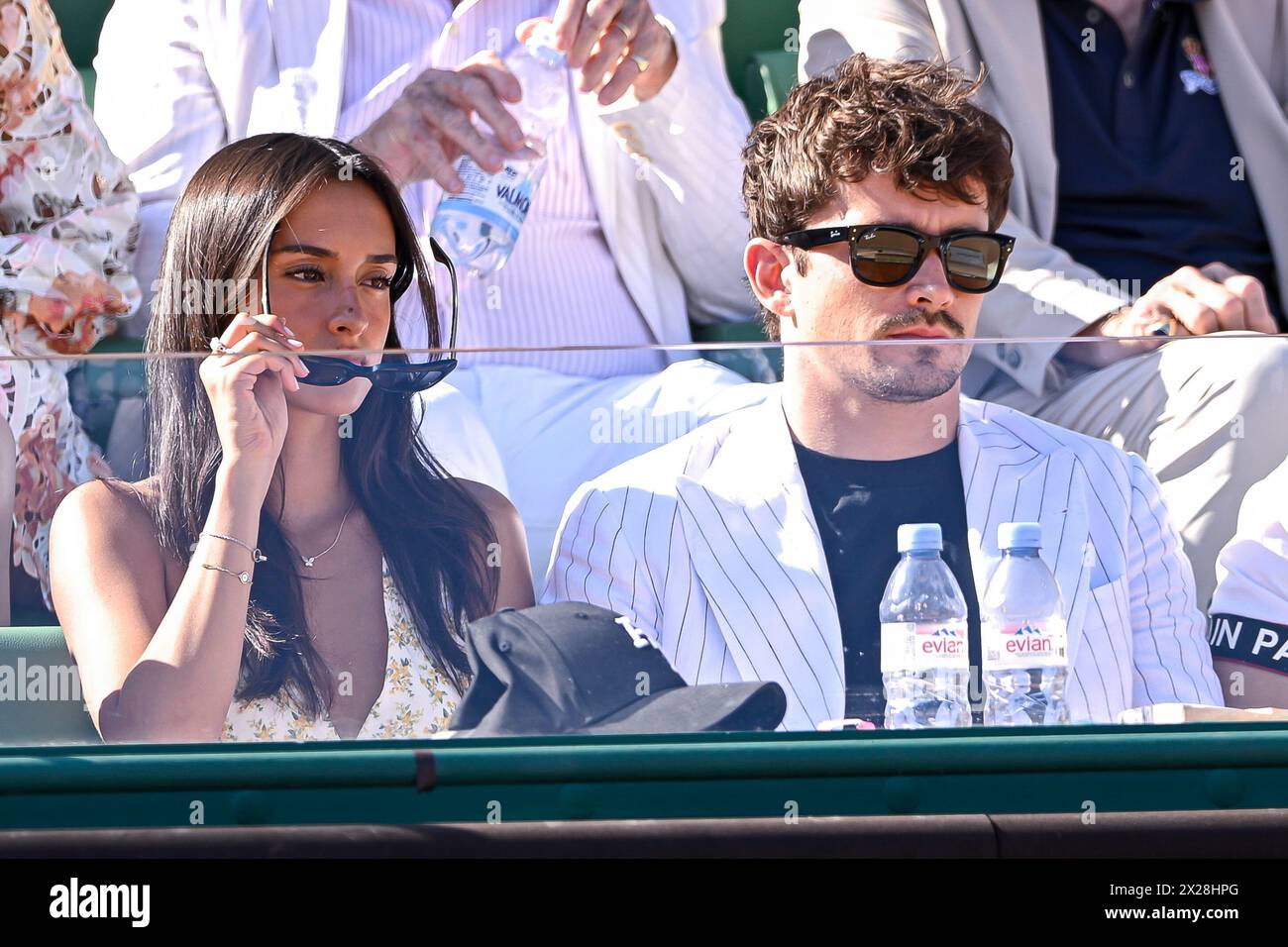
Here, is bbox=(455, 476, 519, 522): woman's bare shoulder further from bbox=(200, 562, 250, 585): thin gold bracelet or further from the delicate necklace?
bbox=(200, 562, 250, 585): thin gold bracelet

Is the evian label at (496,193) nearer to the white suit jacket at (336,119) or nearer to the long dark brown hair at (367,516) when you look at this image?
the white suit jacket at (336,119)

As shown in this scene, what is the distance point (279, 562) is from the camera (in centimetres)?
176

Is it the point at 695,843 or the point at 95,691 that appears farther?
the point at 95,691

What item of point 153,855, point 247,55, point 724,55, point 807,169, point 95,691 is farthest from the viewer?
point 724,55

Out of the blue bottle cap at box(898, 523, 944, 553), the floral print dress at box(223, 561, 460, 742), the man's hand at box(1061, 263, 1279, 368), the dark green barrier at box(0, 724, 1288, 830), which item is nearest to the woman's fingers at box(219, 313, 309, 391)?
the floral print dress at box(223, 561, 460, 742)

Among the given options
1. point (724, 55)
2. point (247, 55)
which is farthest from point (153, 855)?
point (724, 55)

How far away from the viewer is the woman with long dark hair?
1729 mm

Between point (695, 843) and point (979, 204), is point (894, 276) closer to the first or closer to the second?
point (979, 204)

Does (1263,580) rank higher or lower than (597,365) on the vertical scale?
lower
